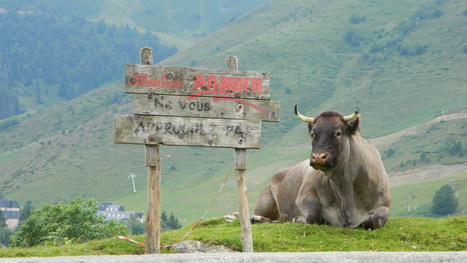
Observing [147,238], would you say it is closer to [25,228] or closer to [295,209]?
[295,209]

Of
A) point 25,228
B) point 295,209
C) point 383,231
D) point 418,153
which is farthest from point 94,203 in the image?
point 418,153

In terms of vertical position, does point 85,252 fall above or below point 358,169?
below

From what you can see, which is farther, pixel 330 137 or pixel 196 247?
pixel 330 137

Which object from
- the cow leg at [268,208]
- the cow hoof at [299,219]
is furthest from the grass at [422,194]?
the cow hoof at [299,219]

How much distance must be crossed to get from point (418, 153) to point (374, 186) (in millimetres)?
177766

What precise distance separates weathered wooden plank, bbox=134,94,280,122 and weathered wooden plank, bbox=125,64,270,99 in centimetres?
11

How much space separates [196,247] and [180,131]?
2.22 m

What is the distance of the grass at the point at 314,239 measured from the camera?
47.5 feet

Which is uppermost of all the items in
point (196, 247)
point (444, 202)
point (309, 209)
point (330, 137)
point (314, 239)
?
point (330, 137)

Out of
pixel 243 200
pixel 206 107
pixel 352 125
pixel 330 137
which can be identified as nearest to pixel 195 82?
pixel 206 107

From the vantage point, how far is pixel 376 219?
1731 centimetres

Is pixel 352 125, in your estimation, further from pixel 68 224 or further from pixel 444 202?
pixel 444 202

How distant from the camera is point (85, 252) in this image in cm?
1409

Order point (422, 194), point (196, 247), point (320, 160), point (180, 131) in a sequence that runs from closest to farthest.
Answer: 1. point (180, 131)
2. point (196, 247)
3. point (320, 160)
4. point (422, 194)
